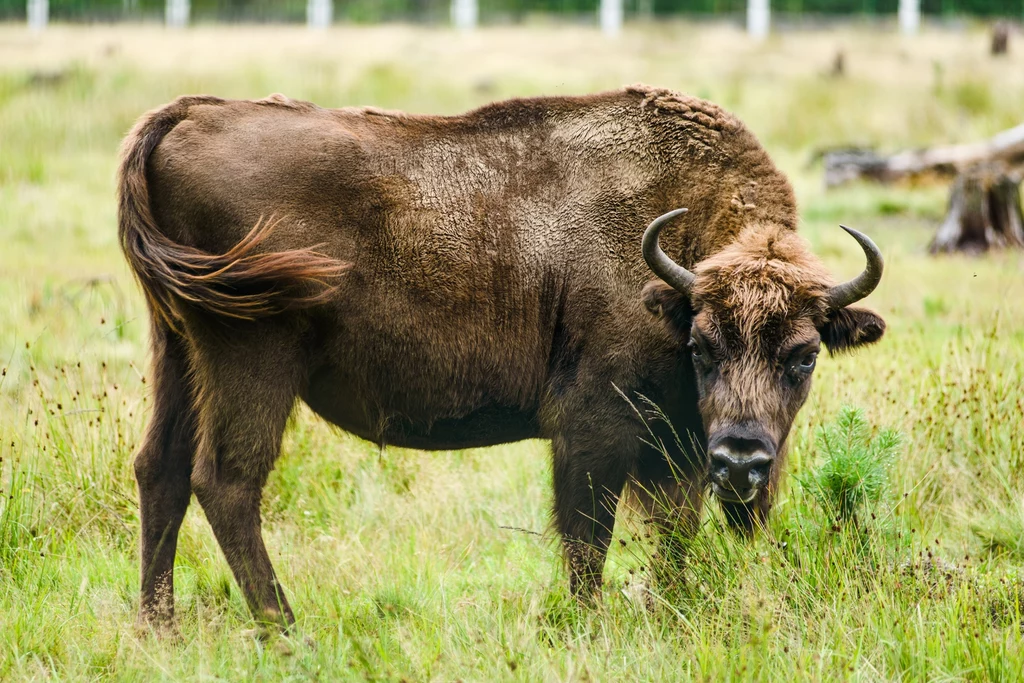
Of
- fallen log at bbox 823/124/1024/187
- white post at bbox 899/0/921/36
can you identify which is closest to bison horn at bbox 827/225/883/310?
fallen log at bbox 823/124/1024/187

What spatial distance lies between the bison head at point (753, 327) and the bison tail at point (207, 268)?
1380 millimetres

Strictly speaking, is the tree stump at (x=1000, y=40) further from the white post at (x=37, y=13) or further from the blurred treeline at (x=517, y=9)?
the white post at (x=37, y=13)

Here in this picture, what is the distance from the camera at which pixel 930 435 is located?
211 inches

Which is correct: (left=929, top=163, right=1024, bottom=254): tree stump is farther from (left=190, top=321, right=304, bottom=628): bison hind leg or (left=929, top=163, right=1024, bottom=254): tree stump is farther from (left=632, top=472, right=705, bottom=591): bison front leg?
(left=190, top=321, right=304, bottom=628): bison hind leg

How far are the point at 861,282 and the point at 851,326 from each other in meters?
0.23

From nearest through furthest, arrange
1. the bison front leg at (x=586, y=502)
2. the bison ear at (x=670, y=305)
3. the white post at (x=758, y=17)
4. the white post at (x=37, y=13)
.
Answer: the bison ear at (x=670, y=305) → the bison front leg at (x=586, y=502) → the white post at (x=37, y=13) → the white post at (x=758, y=17)

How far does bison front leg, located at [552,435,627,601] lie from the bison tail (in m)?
1.26

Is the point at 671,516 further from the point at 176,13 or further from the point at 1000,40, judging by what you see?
the point at 176,13

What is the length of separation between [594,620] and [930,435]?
2216 millimetres

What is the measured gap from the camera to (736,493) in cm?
399

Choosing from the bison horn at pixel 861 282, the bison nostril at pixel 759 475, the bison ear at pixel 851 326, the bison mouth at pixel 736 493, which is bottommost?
the bison mouth at pixel 736 493

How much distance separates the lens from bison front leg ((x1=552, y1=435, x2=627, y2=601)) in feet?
14.9

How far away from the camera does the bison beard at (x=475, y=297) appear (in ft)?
14.0

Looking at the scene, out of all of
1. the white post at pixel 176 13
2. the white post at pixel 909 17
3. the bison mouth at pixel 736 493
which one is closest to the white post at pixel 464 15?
the white post at pixel 176 13
